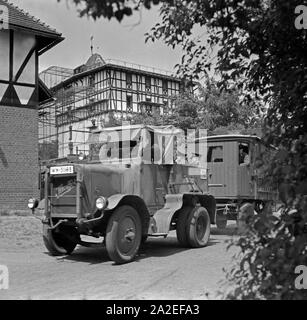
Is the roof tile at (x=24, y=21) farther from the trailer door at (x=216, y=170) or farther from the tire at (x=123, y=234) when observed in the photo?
the tire at (x=123, y=234)

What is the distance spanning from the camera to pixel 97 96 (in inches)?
1718

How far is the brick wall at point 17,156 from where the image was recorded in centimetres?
1836

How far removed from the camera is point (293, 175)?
359cm

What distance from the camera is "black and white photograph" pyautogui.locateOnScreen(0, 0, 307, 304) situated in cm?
357

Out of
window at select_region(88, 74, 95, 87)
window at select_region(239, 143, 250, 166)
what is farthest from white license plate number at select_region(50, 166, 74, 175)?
window at select_region(88, 74, 95, 87)

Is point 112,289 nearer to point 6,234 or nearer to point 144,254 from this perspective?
point 144,254

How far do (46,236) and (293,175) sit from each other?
22.6 ft

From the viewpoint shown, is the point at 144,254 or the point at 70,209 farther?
the point at 144,254

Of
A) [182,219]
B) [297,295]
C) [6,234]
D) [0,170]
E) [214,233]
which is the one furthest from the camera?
[0,170]

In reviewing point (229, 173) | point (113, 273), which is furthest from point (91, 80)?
point (113, 273)

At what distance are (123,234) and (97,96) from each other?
118ft

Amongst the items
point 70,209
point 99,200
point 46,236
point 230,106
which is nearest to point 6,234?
point 46,236

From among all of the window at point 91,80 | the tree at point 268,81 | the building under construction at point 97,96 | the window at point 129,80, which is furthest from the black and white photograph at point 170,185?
the window at point 129,80

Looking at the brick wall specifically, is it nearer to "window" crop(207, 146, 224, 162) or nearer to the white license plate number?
"window" crop(207, 146, 224, 162)
